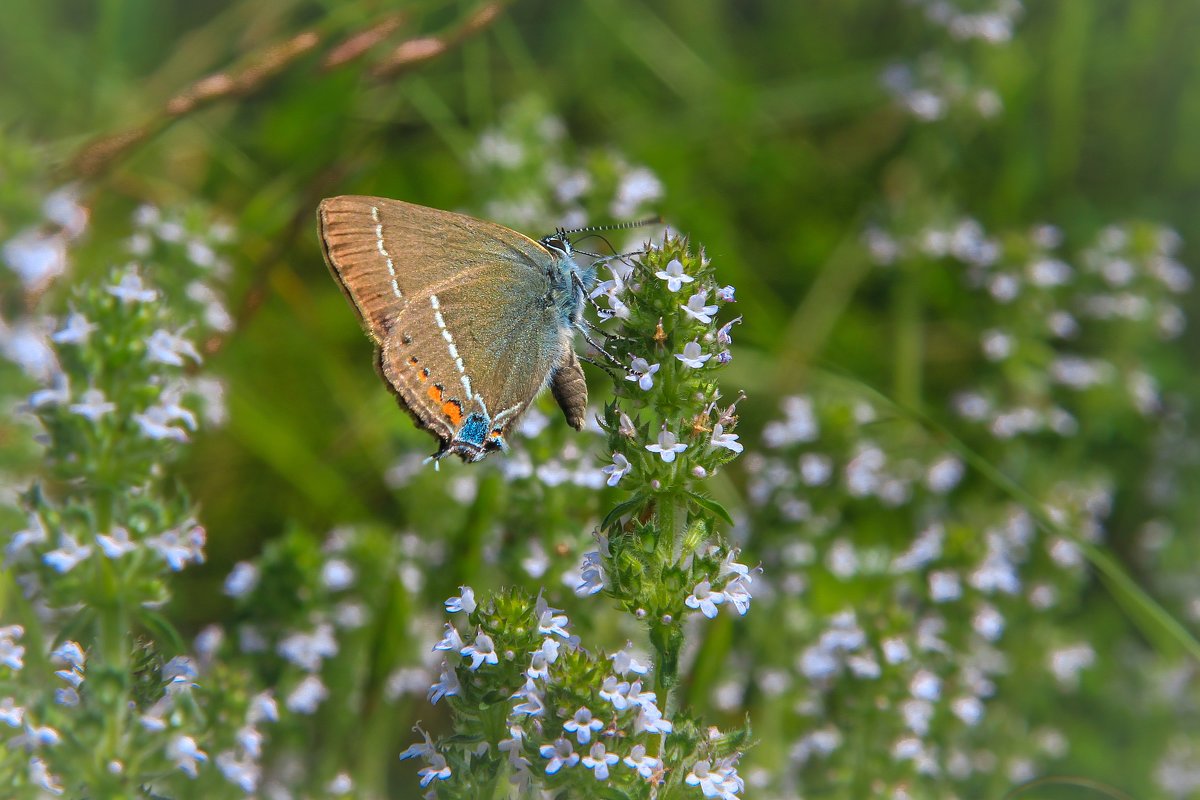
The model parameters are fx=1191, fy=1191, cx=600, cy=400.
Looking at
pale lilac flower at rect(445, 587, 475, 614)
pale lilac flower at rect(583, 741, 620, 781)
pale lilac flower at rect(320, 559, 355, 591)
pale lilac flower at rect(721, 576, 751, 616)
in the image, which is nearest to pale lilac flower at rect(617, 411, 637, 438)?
pale lilac flower at rect(721, 576, 751, 616)

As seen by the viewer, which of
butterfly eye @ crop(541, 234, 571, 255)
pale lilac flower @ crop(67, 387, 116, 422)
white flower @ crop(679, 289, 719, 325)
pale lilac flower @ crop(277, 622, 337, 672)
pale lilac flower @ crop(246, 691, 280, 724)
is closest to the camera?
pale lilac flower @ crop(67, 387, 116, 422)

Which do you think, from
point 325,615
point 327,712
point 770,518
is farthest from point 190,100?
point 770,518

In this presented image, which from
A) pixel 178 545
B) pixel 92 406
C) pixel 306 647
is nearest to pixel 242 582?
pixel 306 647

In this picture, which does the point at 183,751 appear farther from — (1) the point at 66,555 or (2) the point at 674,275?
(2) the point at 674,275

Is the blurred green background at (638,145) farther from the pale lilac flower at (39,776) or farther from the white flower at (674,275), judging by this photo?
the pale lilac flower at (39,776)

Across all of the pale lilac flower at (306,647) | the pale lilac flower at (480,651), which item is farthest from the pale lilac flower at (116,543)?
the pale lilac flower at (306,647)

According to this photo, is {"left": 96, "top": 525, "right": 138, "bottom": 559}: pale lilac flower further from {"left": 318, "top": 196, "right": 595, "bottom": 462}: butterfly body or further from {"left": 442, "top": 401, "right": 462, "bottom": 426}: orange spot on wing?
{"left": 442, "top": 401, "right": 462, "bottom": 426}: orange spot on wing
